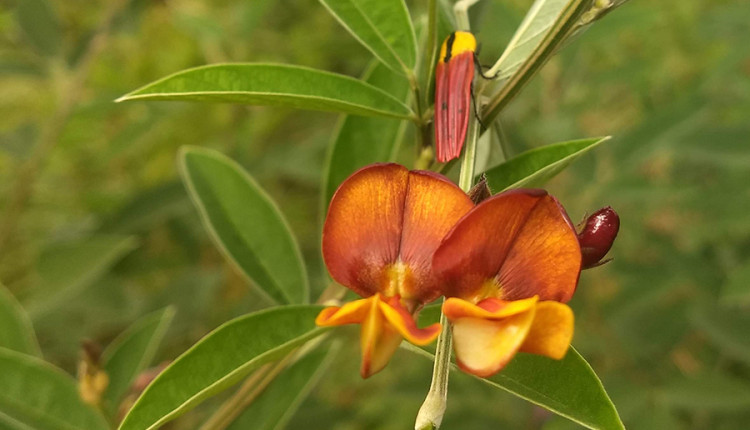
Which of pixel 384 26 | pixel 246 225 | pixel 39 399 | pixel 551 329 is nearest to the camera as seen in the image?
pixel 551 329

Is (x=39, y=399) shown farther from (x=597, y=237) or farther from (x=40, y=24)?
(x=40, y=24)

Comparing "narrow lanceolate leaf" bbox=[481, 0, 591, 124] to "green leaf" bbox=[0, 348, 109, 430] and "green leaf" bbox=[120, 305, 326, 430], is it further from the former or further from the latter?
"green leaf" bbox=[0, 348, 109, 430]

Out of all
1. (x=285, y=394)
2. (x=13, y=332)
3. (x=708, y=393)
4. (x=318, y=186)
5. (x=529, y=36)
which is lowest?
(x=708, y=393)

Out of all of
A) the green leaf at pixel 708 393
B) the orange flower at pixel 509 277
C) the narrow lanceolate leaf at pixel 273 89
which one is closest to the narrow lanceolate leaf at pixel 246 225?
the narrow lanceolate leaf at pixel 273 89

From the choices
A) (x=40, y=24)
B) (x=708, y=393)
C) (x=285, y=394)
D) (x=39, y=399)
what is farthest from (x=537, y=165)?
(x=40, y=24)

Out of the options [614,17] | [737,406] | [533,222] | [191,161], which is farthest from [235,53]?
[533,222]

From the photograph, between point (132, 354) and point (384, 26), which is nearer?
point (384, 26)

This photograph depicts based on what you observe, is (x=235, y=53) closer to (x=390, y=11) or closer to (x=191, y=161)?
(x=191, y=161)
